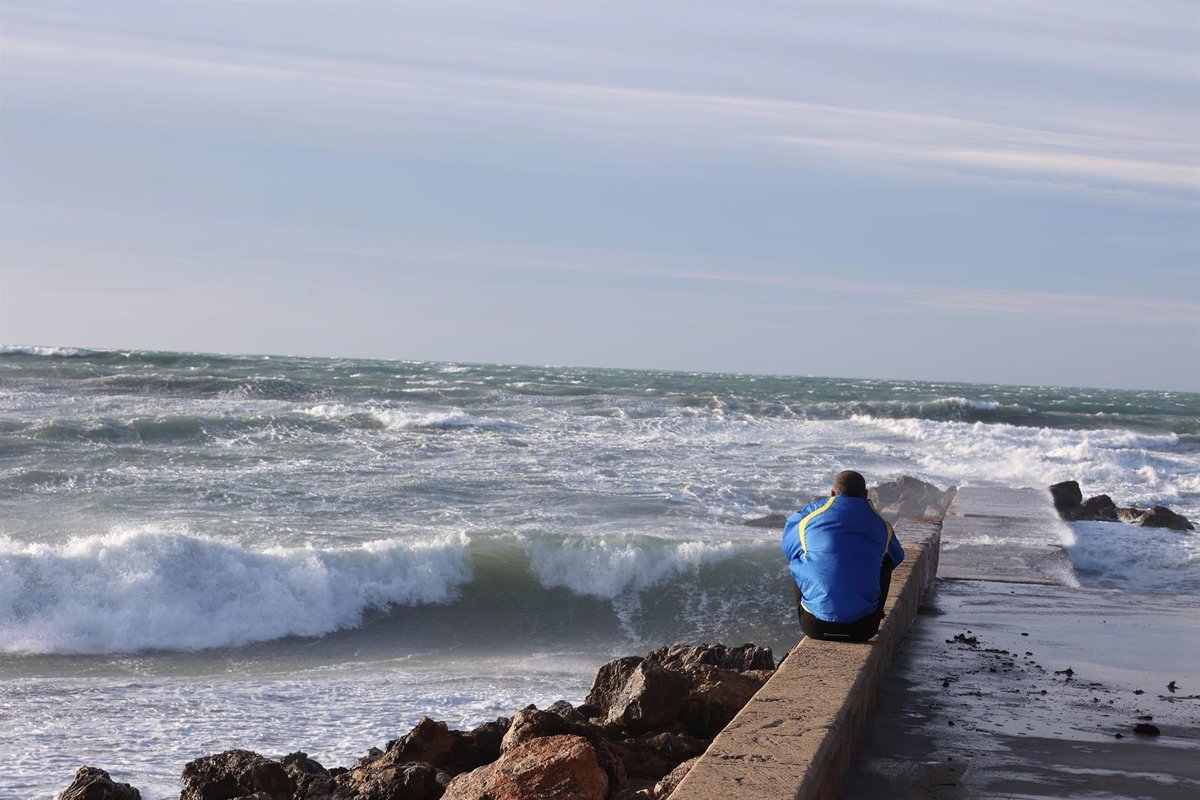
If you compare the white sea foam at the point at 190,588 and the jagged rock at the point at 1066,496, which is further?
the jagged rock at the point at 1066,496

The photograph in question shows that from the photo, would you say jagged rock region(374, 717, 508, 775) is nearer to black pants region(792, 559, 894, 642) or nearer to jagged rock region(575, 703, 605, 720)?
jagged rock region(575, 703, 605, 720)

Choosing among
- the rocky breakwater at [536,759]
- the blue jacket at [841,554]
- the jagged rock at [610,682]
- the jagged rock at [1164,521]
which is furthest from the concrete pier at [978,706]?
the jagged rock at [1164,521]

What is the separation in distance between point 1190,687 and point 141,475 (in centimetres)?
1505

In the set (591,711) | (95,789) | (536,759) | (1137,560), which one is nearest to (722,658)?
(591,711)

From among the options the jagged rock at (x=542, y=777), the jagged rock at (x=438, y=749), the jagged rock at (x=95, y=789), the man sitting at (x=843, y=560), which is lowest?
the jagged rock at (x=95, y=789)

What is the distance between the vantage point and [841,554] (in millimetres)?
5164

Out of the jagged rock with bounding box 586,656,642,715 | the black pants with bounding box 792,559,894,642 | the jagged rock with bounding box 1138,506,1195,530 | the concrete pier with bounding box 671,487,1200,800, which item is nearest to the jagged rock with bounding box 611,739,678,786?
the concrete pier with bounding box 671,487,1200,800

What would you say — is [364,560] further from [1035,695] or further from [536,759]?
[536,759]

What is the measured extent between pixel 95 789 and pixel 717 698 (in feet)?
9.27

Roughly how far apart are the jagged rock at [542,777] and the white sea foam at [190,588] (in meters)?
6.75

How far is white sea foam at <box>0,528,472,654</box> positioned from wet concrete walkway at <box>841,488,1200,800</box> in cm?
554

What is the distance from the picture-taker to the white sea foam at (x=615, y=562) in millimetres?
12430

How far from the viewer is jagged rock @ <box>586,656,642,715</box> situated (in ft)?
21.4

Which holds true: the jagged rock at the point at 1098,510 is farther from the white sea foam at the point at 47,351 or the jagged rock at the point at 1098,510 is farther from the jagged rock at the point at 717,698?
the white sea foam at the point at 47,351
